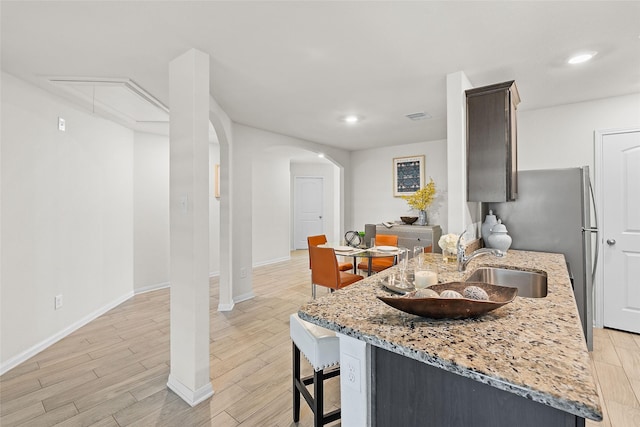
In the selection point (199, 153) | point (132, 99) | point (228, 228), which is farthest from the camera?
point (228, 228)

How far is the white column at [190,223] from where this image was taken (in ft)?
6.45

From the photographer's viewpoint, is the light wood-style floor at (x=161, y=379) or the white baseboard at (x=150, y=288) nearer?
the light wood-style floor at (x=161, y=379)

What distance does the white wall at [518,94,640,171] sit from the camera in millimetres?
2928

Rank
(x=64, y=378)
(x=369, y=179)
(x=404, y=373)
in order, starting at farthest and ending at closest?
(x=369, y=179)
(x=64, y=378)
(x=404, y=373)

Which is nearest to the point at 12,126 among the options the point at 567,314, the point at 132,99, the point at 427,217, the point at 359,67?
the point at 132,99

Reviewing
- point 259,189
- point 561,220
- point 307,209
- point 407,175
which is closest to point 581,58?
point 561,220

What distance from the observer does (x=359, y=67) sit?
2.28m

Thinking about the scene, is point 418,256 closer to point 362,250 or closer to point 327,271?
point 327,271

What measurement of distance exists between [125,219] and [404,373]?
4.25m

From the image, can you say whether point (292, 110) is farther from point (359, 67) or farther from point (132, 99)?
point (132, 99)

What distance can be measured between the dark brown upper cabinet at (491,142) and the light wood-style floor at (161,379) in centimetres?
157

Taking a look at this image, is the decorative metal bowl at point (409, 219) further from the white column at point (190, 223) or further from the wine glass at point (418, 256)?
the white column at point (190, 223)

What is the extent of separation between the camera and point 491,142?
2.24 m

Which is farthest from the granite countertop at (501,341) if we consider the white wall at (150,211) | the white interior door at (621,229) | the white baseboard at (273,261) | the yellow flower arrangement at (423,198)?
the white baseboard at (273,261)
